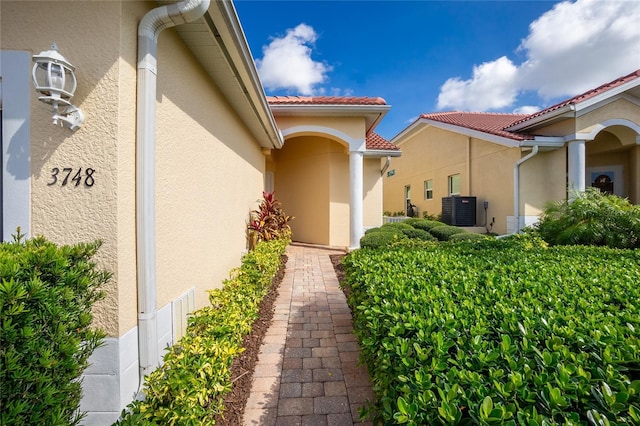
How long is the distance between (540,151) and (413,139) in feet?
27.5

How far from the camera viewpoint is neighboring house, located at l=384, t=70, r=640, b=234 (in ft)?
32.3

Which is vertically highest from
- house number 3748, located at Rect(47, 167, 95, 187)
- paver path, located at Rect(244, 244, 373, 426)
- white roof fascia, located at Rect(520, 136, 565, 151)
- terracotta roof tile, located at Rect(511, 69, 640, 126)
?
terracotta roof tile, located at Rect(511, 69, 640, 126)

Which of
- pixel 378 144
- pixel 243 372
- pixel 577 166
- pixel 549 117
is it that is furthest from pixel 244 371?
pixel 549 117

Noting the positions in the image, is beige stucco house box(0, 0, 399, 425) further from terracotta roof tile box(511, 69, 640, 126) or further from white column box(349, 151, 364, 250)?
terracotta roof tile box(511, 69, 640, 126)

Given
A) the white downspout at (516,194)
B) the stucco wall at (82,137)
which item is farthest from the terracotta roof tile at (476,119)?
the stucco wall at (82,137)

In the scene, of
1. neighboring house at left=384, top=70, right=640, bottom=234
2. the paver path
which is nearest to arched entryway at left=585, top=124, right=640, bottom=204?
neighboring house at left=384, top=70, right=640, bottom=234

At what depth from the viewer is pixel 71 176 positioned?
203 centimetres

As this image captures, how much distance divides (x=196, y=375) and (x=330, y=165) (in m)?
9.03

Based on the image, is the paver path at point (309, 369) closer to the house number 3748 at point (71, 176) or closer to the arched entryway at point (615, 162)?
the house number 3748 at point (71, 176)

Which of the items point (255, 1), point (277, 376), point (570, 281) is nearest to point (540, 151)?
point (570, 281)

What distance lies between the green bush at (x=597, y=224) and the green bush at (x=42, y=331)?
9854 millimetres

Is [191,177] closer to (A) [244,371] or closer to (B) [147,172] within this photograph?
(B) [147,172]

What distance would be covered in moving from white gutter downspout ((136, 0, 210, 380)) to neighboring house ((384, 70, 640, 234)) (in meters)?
11.4

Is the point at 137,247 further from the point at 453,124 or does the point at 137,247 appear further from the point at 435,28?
the point at 453,124
